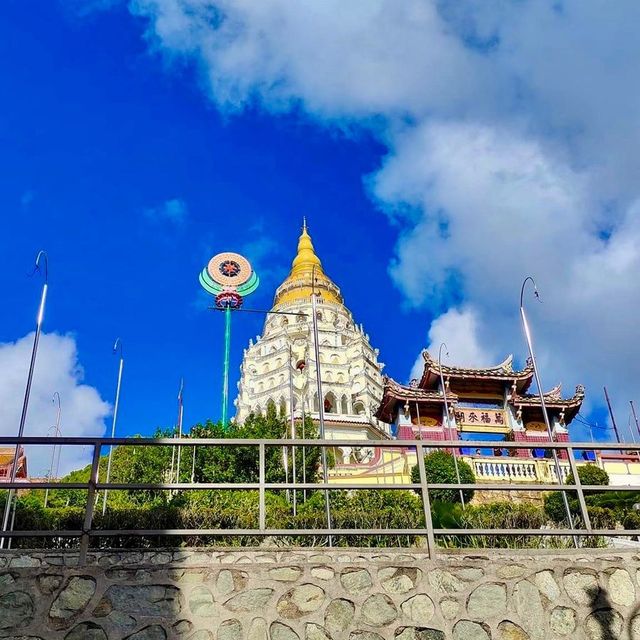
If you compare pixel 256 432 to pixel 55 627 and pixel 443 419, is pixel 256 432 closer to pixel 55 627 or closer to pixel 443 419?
pixel 443 419

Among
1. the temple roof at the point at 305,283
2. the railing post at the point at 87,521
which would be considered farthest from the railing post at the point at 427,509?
the temple roof at the point at 305,283

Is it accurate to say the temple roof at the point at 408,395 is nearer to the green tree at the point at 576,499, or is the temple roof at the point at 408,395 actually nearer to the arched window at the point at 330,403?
the green tree at the point at 576,499

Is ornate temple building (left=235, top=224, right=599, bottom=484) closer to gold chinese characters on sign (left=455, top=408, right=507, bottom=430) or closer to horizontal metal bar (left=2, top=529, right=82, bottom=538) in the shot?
gold chinese characters on sign (left=455, top=408, right=507, bottom=430)

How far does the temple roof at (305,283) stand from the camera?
64.9 meters

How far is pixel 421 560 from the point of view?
6168 millimetres

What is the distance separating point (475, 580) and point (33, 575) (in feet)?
13.6

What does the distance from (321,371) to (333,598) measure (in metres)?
49.8

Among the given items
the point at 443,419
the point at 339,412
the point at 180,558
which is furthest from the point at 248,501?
the point at 339,412

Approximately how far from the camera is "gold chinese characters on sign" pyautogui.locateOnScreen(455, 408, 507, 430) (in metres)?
37.6

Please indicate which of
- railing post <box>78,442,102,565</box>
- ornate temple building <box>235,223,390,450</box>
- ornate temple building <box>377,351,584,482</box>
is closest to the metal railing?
railing post <box>78,442,102,565</box>

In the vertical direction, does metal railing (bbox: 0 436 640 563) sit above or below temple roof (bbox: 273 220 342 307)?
below

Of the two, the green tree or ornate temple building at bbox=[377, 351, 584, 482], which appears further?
ornate temple building at bbox=[377, 351, 584, 482]

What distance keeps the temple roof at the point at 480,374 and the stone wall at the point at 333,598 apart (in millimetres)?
32027

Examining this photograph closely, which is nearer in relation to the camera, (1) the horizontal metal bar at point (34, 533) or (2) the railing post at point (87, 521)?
(1) the horizontal metal bar at point (34, 533)
